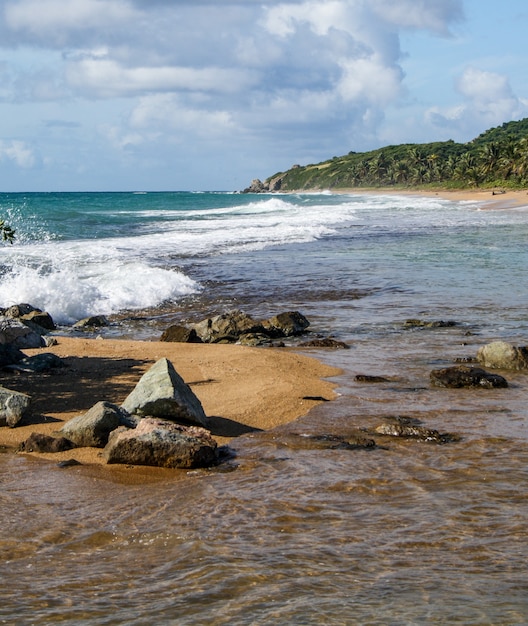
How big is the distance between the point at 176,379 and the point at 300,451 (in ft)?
4.43

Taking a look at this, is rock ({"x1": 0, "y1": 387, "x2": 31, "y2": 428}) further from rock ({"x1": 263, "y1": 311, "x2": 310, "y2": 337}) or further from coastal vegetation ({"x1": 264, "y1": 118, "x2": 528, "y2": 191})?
coastal vegetation ({"x1": 264, "y1": 118, "x2": 528, "y2": 191})

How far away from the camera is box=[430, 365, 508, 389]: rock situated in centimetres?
961

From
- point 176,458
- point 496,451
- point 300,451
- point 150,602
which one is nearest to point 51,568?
point 150,602

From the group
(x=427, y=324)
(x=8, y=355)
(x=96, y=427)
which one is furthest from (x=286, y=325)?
(x=96, y=427)

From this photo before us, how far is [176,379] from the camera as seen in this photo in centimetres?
754

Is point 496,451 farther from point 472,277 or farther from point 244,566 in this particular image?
point 472,277

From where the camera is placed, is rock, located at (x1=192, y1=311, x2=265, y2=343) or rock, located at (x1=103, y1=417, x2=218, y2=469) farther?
rock, located at (x1=192, y1=311, x2=265, y2=343)

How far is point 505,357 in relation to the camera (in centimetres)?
1068

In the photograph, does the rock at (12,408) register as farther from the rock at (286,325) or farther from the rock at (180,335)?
the rock at (286,325)

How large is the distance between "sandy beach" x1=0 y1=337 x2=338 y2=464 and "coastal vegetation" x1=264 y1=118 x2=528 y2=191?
79768mm

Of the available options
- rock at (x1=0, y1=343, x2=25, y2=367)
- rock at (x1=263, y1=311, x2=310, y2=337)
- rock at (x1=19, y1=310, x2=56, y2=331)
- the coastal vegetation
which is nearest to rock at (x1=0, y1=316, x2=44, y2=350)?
rock at (x1=0, y1=343, x2=25, y2=367)

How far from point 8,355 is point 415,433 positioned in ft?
17.8

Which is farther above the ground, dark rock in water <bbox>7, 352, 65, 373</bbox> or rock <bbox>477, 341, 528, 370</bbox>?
dark rock in water <bbox>7, 352, 65, 373</bbox>

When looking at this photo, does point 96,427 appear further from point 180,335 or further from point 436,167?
point 436,167
